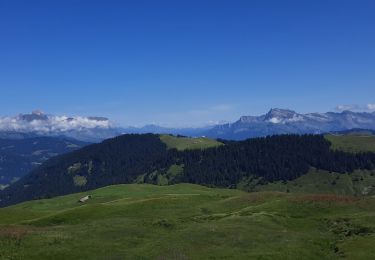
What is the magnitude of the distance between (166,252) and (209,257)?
172 inches

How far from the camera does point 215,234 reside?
2093 inches

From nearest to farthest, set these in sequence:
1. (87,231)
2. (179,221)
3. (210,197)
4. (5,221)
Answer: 1. (87,231)
2. (179,221)
3. (5,221)
4. (210,197)

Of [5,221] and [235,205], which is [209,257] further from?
[5,221]

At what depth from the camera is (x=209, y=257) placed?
144 feet

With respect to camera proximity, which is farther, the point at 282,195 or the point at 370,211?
the point at 282,195

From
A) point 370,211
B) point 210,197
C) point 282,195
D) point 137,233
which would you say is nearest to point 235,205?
point 282,195

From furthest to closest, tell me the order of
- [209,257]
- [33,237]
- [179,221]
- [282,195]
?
[282,195]
[179,221]
[33,237]
[209,257]

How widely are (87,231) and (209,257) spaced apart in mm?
18008

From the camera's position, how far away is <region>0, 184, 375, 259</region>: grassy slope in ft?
149

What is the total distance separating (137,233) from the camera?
5588 cm

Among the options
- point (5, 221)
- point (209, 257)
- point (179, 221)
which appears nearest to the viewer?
point (209, 257)

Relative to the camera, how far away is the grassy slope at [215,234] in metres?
45.5

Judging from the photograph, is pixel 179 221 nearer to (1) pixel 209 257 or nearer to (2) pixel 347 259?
(1) pixel 209 257

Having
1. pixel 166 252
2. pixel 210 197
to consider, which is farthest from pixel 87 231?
pixel 210 197
